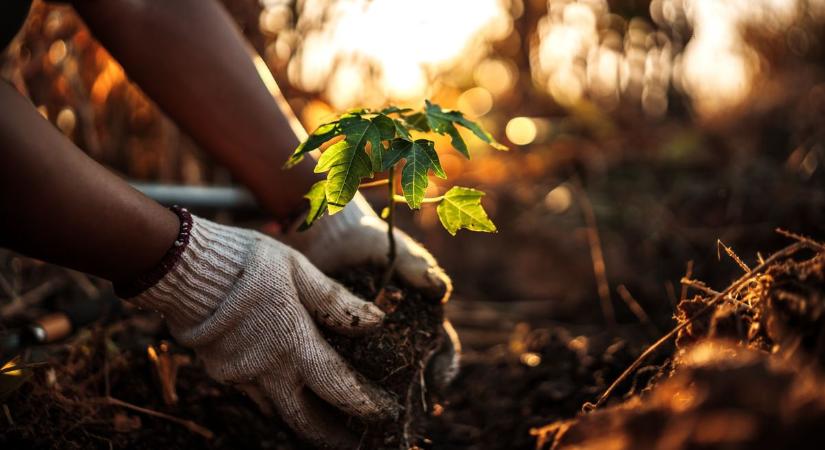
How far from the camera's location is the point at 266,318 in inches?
55.1

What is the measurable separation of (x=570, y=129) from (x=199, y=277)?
4211 mm

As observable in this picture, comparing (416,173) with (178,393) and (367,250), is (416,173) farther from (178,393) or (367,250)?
(178,393)

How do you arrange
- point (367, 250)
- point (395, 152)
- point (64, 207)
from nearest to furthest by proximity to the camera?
1. point (64, 207)
2. point (395, 152)
3. point (367, 250)

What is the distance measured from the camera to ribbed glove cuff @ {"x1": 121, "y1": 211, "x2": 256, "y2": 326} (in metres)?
1.34

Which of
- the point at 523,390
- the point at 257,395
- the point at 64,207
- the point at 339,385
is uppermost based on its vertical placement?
the point at 64,207

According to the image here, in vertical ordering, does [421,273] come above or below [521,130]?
above

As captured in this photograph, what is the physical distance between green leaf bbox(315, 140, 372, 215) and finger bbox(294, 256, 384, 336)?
11.2 inches

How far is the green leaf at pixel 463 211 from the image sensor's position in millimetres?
1329

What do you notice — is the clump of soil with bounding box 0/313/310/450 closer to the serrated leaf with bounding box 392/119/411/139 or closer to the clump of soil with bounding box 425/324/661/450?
the clump of soil with bounding box 425/324/661/450

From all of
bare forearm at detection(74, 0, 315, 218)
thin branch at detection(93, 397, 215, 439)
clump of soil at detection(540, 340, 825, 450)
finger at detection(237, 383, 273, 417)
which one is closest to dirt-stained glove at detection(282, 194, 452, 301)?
bare forearm at detection(74, 0, 315, 218)

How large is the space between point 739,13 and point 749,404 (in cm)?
577

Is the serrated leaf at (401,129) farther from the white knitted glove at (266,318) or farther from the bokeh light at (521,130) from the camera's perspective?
the bokeh light at (521,130)

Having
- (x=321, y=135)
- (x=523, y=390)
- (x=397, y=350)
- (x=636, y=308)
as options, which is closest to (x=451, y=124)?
(x=321, y=135)

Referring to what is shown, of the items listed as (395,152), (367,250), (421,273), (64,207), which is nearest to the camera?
(64,207)
